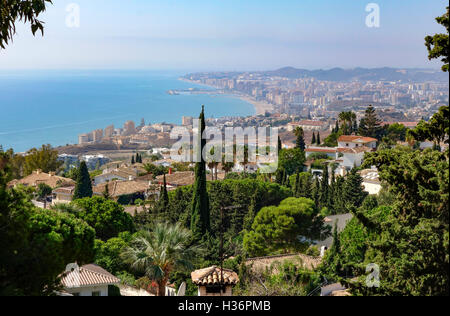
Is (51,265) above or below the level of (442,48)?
below

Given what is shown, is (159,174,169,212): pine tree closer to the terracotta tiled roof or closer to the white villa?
the terracotta tiled roof

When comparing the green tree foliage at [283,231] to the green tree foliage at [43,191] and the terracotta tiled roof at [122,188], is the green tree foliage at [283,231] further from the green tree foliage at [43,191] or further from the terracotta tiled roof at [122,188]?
the green tree foliage at [43,191]

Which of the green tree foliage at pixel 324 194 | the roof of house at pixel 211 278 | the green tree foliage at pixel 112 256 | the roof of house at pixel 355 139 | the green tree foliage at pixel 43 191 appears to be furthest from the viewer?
the roof of house at pixel 355 139

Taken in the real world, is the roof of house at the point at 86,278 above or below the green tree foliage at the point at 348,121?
below

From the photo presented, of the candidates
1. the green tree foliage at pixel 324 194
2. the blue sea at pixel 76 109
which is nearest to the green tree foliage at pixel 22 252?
the green tree foliage at pixel 324 194

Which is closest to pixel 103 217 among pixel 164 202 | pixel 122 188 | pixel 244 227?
pixel 164 202

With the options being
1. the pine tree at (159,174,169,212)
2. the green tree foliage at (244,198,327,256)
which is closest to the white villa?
the green tree foliage at (244,198,327,256)

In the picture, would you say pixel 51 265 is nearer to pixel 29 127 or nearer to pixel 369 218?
pixel 369 218

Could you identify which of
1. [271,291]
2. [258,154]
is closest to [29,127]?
[258,154]
